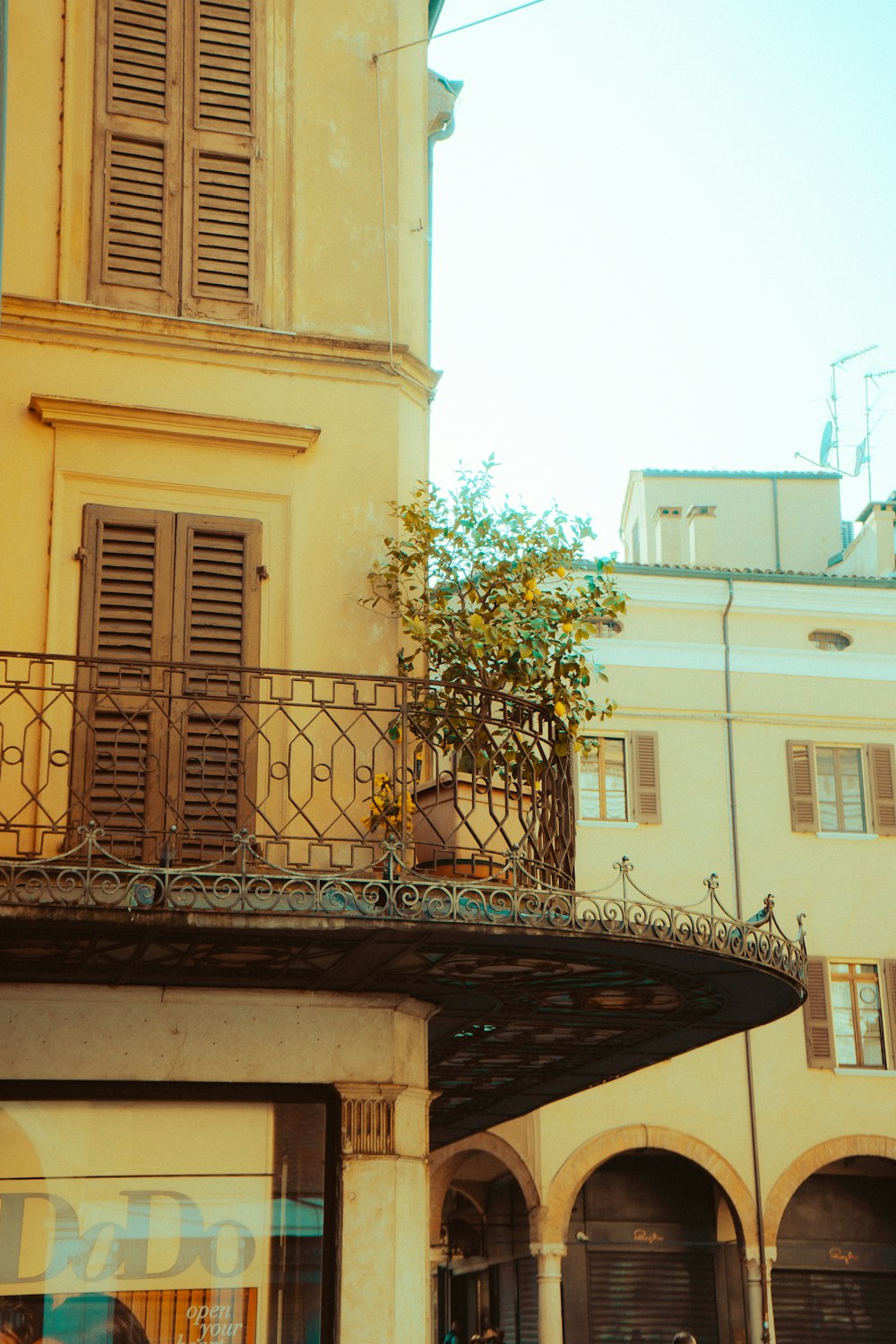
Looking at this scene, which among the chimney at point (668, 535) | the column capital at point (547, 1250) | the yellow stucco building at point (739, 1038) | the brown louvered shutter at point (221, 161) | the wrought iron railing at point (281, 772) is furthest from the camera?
the chimney at point (668, 535)

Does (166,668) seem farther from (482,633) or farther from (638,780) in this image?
(638,780)

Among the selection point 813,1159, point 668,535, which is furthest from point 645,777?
point 668,535

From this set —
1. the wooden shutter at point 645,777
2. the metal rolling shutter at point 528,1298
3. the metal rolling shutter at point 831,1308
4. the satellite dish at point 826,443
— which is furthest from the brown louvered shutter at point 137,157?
the satellite dish at point 826,443

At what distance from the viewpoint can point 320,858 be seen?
9.38 m

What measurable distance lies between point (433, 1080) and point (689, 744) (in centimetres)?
1191

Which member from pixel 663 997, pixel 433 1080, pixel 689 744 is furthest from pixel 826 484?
pixel 663 997

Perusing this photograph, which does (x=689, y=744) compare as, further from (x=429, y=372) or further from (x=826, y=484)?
(x=429, y=372)

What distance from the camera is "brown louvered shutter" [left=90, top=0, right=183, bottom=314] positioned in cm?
1024

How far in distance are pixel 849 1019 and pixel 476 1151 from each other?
5.55 metres

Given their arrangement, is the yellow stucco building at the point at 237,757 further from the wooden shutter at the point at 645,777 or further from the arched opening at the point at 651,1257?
the arched opening at the point at 651,1257

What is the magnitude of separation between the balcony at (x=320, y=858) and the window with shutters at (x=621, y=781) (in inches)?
519

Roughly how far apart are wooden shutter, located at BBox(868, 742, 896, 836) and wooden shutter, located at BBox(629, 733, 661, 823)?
3.20 metres

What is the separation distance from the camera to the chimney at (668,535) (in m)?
28.8

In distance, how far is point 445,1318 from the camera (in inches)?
1120
